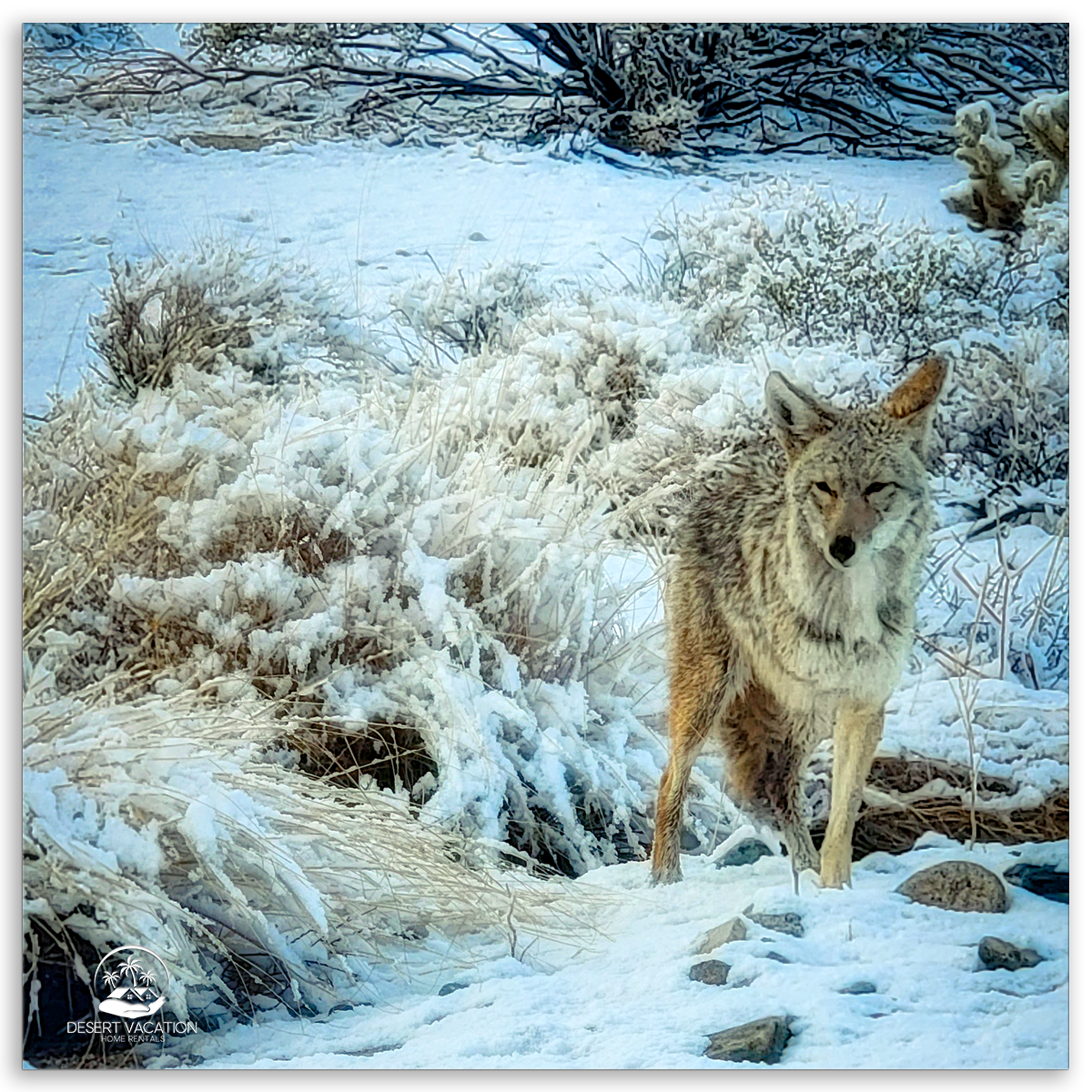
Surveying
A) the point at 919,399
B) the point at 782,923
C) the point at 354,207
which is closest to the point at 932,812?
the point at 782,923

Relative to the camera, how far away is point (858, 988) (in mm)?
3438

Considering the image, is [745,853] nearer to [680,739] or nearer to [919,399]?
[680,739]

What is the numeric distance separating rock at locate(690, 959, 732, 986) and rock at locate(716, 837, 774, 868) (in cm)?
26

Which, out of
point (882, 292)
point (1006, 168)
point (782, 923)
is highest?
point (1006, 168)

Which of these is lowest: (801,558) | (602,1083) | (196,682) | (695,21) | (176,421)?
(602,1083)

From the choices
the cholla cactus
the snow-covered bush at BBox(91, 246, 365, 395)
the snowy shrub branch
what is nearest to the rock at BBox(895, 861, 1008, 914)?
the cholla cactus

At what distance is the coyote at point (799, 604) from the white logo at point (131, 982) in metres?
1.38

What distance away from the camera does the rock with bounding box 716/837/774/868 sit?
3.52m

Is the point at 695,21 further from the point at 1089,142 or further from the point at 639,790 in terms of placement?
the point at 639,790

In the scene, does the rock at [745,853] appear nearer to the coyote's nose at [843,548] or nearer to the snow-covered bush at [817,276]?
the coyote's nose at [843,548]

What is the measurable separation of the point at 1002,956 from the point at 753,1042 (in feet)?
2.35

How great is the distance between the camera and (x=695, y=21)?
11.8ft

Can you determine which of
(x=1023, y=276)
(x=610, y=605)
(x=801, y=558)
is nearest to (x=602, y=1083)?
(x=610, y=605)

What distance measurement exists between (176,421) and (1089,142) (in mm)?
2687
